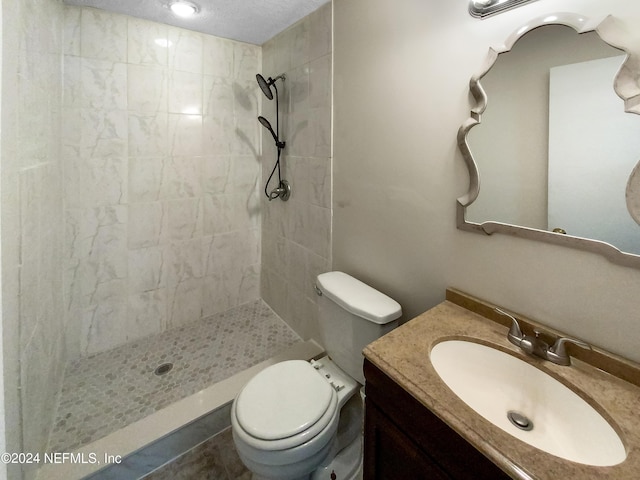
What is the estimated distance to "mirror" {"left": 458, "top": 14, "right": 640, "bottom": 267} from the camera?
0.72m

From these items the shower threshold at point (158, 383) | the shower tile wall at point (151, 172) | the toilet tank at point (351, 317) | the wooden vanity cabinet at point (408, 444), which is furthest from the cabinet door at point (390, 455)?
the shower tile wall at point (151, 172)

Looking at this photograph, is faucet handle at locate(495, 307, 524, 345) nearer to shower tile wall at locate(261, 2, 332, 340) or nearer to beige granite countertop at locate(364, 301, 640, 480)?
beige granite countertop at locate(364, 301, 640, 480)

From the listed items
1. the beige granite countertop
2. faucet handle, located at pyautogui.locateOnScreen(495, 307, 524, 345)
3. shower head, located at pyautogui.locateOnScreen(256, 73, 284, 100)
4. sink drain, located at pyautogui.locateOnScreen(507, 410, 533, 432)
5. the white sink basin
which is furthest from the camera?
shower head, located at pyautogui.locateOnScreen(256, 73, 284, 100)

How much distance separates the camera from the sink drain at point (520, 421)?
726mm

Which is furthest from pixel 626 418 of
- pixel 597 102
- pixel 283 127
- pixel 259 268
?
pixel 259 268

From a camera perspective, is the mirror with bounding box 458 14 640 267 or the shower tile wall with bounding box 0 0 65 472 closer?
the mirror with bounding box 458 14 640 267

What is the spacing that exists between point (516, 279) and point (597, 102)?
0.53 meters

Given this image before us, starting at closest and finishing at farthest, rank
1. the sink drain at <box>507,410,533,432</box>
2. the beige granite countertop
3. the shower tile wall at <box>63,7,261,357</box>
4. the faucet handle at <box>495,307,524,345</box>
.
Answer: the beige granite countertop
the sink drain at <box>507,410,533,432</box>
the faucet handle at <box>495,307,524,345</box>
the shower tile wall at <box>63,7,261,357</box>

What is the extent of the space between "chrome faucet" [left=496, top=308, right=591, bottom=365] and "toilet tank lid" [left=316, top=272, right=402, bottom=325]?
40 cm

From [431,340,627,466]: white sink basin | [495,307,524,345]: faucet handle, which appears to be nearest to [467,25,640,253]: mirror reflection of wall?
[495,307,524,345]: faucet handle

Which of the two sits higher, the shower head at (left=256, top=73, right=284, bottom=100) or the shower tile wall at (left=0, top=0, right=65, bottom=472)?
the shower head at (left=256, top=73, right=284, bottom=100)

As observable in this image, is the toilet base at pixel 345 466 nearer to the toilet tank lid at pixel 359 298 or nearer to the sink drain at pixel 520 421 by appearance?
the toilet tank lid at pixel 359 298

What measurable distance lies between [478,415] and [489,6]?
1.17m

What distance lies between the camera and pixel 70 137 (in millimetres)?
1665
